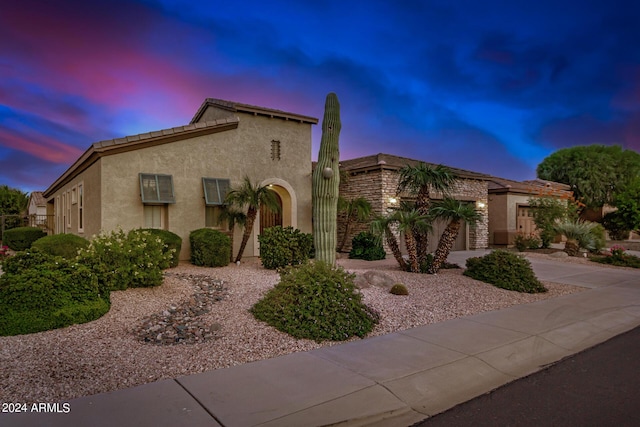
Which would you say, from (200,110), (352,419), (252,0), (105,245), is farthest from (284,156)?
(352,419)

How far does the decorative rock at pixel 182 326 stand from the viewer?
5.66 metres

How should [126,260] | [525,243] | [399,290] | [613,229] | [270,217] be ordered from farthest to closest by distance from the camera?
[613,229]
[525,243]
[270,217]
[399,290]
[126,260]

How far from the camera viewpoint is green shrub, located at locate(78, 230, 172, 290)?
7.77m

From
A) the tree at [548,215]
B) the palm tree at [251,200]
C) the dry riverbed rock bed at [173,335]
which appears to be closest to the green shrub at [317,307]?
the dry riverbed rock bed at [173,335]

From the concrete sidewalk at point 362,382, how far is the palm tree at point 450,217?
4.14 metres

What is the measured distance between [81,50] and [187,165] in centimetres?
432

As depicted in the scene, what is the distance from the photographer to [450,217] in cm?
1123

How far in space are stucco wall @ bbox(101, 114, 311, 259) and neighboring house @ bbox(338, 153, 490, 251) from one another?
2.80 metres

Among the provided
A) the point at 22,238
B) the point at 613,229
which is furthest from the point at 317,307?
the point at 613,229

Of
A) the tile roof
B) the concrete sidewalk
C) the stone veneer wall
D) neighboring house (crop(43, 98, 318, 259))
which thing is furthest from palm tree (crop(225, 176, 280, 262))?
the concrete sidewalk

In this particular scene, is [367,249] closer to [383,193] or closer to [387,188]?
[383,193]

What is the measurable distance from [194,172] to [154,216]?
1.94 m

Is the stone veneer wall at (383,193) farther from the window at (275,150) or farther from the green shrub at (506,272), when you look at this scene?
the green shrub at (506,272)

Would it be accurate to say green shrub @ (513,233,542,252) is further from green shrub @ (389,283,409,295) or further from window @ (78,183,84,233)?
window @ (78,183,84,233)
